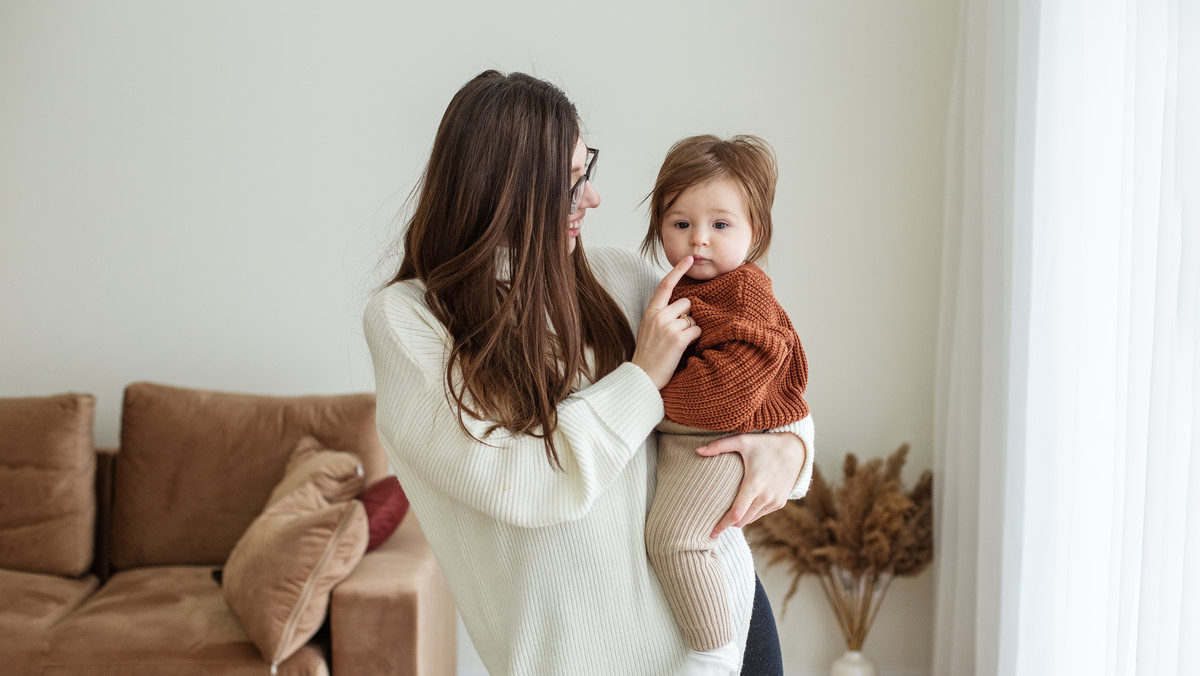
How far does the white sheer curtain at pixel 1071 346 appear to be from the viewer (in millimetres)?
1522

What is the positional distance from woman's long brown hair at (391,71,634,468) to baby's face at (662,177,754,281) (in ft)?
Answer: 0.63

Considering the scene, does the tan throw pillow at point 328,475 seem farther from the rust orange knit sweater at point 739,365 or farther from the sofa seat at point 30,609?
the rust orange knit sweater at point 739,365

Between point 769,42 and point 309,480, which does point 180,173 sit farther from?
point 769,42

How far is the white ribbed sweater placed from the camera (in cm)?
111

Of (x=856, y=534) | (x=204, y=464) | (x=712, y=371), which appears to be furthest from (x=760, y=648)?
(x=204, y=464)

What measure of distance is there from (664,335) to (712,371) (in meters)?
0.08

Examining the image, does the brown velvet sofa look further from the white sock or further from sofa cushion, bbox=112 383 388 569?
the white sock

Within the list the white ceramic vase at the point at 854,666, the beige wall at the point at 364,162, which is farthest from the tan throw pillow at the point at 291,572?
the white ceramic vase at the point at 854,666

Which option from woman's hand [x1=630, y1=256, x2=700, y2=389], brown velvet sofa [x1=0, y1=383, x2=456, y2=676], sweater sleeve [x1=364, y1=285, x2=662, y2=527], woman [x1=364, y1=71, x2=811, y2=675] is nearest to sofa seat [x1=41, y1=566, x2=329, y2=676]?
brown velvet sofa [x1=0, y1=383, x2=456, y2=676]

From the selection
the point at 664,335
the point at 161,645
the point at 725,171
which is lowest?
the point at 161,645

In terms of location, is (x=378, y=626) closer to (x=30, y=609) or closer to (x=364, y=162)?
(x=30, y=609)

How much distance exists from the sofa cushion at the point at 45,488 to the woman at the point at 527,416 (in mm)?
1957

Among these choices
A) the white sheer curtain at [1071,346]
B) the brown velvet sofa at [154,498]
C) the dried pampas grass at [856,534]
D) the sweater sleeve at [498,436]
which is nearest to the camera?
the sweater sleeve at [498,436]

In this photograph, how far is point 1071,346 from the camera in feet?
6.54
